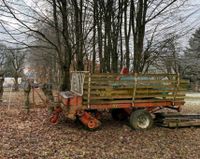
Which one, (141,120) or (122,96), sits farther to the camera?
(141,120)

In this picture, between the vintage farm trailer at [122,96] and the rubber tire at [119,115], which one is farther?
the rubber tire at [119,115]

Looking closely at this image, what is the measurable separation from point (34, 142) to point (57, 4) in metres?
6.64

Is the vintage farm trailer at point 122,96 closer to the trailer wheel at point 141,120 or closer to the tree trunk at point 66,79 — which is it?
the trailer wheel at point 141,120

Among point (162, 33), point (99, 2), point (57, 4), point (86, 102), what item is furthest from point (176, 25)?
point (86, 102)

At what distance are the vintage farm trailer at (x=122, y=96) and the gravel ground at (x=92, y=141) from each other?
0.40 meters

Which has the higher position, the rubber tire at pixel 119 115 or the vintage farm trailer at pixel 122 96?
the vintage farm trailer at pixel 122 96

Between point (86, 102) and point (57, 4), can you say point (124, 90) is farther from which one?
point (57, 4)

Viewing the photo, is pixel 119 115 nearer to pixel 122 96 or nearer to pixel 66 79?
pixel 122 96

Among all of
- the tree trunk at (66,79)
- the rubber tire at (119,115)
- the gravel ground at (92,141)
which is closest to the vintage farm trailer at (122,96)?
the rubber tire at (119,115)

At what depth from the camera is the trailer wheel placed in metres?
8.78

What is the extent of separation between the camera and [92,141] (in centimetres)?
742

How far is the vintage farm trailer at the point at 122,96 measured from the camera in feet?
27.3

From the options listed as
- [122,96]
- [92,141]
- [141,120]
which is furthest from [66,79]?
[92,141]

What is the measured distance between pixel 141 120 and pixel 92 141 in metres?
2.05
